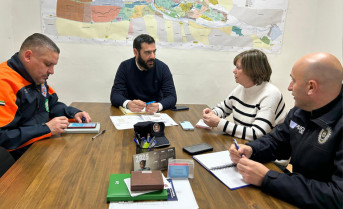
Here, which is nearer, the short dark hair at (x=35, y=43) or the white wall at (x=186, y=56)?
the short dark hair at (x=35, y=43)

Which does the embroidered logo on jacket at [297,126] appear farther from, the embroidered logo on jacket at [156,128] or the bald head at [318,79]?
the embroidered logo on jacket at [156,128]

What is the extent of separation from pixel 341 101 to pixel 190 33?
2141mm

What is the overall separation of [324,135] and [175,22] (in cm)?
223

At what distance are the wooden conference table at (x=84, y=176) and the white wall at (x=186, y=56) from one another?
1.59 m

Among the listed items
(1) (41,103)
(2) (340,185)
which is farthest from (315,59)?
(1) (41,103)

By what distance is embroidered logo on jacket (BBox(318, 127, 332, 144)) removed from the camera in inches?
39.2

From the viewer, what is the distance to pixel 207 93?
3.17m

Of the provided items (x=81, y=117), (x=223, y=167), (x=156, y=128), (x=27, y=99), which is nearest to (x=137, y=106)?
(x=81, y=117)

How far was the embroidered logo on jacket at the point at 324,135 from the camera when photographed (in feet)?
3.27

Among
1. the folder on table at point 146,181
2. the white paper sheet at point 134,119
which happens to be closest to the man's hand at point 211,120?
the white paper sheet at point 134,119

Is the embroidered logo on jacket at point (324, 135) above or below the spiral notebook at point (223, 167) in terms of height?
above

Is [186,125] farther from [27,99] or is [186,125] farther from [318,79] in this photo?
[27,99]

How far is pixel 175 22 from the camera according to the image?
2.87m

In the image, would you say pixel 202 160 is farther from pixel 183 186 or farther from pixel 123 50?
pixel 123 50
